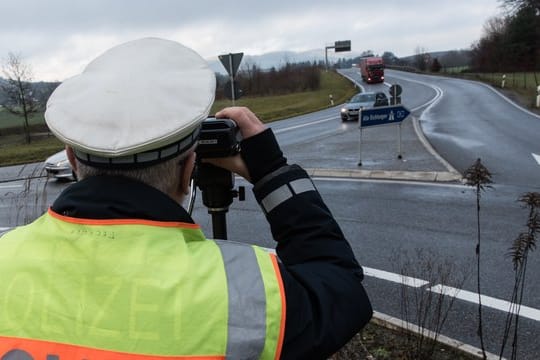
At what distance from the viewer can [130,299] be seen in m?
0.99

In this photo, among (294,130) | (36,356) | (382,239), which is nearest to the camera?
(36,356)

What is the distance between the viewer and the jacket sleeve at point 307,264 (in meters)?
1.09

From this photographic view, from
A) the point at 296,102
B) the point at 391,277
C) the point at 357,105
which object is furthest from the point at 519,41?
the point at 391,277

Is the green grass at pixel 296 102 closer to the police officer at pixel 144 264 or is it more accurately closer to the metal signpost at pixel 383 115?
the metal signpost at pixel 383 115

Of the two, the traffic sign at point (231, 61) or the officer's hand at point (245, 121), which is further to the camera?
the traffic sign at point (231, 61)

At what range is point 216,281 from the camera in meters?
1.03

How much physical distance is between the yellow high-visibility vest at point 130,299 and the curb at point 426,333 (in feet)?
8.75

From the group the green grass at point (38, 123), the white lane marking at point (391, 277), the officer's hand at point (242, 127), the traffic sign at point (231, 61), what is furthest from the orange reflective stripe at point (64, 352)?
the green grass at point (38, 123)

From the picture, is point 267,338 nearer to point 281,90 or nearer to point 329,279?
point 329,279

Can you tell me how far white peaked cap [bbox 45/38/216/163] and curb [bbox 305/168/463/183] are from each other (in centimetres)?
952

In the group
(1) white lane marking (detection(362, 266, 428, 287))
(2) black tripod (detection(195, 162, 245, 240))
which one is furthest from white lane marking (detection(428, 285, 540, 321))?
(2) black tripod (detection(195, 162, 245, 240))

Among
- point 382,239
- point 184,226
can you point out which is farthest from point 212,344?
point 382,239

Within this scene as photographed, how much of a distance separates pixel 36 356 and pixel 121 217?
301 mm

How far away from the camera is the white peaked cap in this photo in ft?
3.43
